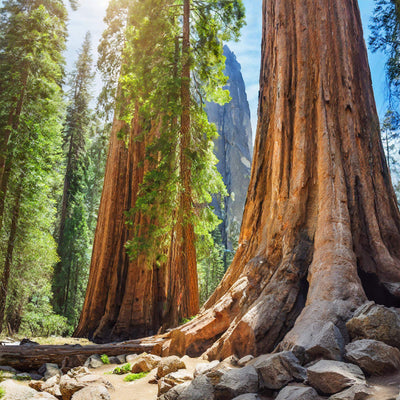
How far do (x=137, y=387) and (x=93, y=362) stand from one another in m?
1.40

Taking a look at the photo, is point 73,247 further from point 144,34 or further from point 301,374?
point 301,374

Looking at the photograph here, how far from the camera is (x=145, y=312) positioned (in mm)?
9336

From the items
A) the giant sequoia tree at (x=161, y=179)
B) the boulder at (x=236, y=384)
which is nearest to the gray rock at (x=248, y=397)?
the boulder at (x=236, y=384)

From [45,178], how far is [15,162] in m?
1.96

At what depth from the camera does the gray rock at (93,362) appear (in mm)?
4926

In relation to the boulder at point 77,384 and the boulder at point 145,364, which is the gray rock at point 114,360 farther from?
the boulder at point 77,384

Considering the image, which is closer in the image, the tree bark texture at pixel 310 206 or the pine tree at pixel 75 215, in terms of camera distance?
the tree bark texture at pixel 310 206

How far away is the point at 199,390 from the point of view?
110 inches

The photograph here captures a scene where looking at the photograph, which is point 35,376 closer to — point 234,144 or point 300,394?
point 300,394

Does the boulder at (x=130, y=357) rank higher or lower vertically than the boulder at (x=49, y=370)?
lower

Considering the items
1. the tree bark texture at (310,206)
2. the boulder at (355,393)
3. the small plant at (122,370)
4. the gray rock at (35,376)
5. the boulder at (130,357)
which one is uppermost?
the tree bark texture at (310,206)

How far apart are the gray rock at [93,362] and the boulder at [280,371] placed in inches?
122

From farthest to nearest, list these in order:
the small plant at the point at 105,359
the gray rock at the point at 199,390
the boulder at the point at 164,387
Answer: the small plant at the point at 105,359 → the boulder at the point at 164,387 → the gray rock at the point at 199,390

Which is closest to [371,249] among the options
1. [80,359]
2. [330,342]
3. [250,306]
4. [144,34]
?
[250,306]
